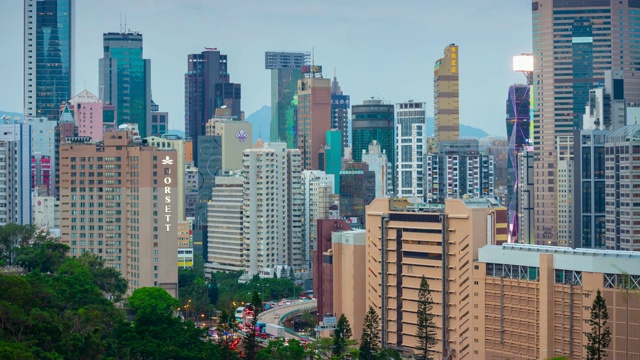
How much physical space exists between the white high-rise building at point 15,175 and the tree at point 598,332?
60.2 meters

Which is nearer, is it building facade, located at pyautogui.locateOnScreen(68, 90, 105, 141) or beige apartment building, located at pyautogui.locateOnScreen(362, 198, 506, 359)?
beige apartment building, located at pyautogui.locateOnScreen(362, 198, 506, 359)

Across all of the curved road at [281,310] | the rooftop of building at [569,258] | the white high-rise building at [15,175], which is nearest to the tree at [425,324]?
the rooftop of building at [569,258]

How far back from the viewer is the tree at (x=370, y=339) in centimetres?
5684

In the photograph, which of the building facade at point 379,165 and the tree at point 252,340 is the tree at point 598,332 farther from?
the building facade at point 379,165

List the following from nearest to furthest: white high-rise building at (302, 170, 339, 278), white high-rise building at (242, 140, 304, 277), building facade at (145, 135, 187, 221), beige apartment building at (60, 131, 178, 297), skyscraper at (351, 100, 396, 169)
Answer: beige apartment building at (60, 131, 178, 297)
white high-rise building at (242, 140, 304, 277)
white high-rise building at (302, 170, 339, 278)
building facade at (145, 135, 187, 221)
skyscraper at (351, 100, 396, 169)

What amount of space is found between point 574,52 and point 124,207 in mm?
72202

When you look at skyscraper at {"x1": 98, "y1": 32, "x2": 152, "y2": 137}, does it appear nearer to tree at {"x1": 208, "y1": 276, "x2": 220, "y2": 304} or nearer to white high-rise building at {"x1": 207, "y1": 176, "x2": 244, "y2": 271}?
white high-rise building at {"x1": 207, "y1": 176, "x2": 244, "y2": 271}

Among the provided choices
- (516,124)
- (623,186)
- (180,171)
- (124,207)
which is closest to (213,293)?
(124,207)

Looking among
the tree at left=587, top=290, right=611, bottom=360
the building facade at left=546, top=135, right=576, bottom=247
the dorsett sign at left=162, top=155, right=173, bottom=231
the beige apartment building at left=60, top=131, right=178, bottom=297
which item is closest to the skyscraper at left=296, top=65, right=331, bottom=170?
the building facade at left=546, top=135, right=576, bottom=247

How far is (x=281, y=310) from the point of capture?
81.6 meters

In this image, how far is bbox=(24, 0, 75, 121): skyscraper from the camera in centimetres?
16225

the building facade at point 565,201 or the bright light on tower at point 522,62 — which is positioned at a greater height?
the bright light on tower at point 522,62

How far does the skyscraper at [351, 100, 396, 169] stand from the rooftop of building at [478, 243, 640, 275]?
93618mm

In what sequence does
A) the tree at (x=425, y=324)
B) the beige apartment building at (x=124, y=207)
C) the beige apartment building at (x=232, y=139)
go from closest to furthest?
the tree at (x=425, y=324)
the beige apartment building at (x=124, y=207)
the beige apartment building at (x=232, y=139)
